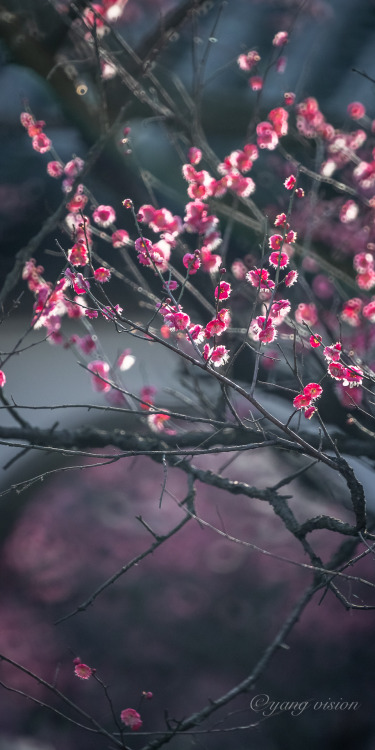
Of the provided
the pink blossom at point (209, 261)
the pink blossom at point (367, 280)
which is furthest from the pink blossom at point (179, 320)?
the pink blossom at point (367, 280)

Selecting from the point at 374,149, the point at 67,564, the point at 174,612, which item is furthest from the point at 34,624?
the point at 374,149

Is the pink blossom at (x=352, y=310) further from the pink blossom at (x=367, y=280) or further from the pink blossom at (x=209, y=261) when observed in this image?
the pink blossom at (x=209, y=261)

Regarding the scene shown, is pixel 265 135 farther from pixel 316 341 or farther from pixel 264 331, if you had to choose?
pixel 316 341

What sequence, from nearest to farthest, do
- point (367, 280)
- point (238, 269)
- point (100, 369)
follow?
point (100, 369)
point (367, 280)
point (238, 269)

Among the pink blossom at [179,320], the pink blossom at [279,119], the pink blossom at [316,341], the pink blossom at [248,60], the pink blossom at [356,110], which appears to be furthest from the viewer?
the pink blossom at [356,110]

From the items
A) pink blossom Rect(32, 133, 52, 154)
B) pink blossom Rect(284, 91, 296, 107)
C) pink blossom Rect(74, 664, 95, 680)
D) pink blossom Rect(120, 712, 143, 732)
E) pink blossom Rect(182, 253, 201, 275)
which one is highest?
pink blossom Rect(284, 91, 296, 107)

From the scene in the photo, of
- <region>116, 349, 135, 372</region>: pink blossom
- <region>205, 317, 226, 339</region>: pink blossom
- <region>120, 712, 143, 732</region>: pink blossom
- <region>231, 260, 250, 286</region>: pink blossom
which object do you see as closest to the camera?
<region>205, 317, 226, 339</region>: pink blossom

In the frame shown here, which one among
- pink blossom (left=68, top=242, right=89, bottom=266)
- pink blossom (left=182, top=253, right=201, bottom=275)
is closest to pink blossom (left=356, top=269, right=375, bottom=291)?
pink blossom (left=182, top=253, right=201, bottom=275)

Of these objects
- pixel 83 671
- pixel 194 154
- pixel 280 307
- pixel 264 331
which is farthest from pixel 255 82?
pixel 83 671

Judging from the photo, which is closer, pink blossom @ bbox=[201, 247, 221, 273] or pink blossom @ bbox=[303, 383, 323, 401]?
pink blossom @ bbox=[303, 383, 323, 401]

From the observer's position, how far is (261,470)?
7832 mm

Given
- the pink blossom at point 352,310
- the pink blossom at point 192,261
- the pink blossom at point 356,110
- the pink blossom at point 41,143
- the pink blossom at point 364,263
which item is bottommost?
the pink blossom at point 192,261

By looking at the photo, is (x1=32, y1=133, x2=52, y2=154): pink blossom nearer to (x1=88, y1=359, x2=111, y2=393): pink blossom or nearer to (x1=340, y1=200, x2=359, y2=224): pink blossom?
(x1=88, y1=359, x2=111, y2=393): pink blossom

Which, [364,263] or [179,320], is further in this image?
[364,263]
